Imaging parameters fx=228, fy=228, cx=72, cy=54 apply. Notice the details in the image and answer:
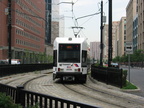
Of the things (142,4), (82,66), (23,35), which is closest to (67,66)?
(82,66)

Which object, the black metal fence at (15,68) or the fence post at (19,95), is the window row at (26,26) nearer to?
the black metal fence at (15,68)

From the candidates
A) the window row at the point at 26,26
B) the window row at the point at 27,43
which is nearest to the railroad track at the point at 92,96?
the window row at the point at 26,26

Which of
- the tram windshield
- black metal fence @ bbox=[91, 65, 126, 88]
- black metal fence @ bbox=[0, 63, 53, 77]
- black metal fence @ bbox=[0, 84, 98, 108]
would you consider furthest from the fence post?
black metal fence @ bbox=[0, 63, 53, 77]

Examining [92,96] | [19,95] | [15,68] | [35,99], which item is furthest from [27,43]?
[35,99]

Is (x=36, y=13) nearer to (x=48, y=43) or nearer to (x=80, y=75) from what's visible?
(x=48, y=43)

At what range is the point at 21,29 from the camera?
80750mm

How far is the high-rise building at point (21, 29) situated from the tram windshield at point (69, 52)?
1868 inches

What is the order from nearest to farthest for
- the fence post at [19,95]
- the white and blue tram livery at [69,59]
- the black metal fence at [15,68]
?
the fence post at [19,95] < the white and blue tram livery at [69,59] < the black metal fence at [15,68]

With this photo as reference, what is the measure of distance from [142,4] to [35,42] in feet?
159

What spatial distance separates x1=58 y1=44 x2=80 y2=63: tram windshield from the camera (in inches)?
613

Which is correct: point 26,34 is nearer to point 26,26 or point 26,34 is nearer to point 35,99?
point 26,26

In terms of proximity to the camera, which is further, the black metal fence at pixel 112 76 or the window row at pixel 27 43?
the window row at pixel 27 43

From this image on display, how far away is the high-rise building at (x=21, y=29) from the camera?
72.8 meters

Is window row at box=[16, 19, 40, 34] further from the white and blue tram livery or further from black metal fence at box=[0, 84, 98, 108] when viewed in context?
black metal fence at box=[0, 84, 98, 108]
